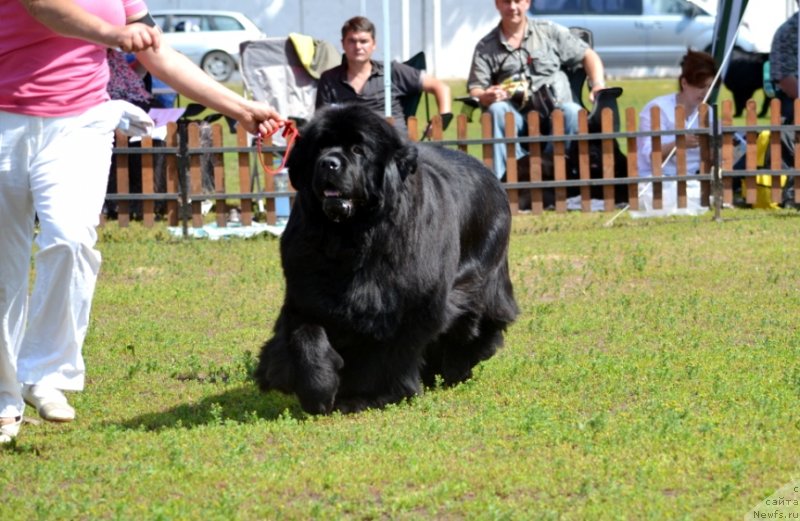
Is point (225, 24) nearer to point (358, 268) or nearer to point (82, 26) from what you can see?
point (358, 268)

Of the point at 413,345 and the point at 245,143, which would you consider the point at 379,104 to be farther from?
the point at 413,345

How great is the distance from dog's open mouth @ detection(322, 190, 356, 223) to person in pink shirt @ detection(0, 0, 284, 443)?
355 millimetres

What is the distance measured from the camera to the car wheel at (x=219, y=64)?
27.2 meters

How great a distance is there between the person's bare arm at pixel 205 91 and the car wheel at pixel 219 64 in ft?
73.7

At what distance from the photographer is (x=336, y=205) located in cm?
482

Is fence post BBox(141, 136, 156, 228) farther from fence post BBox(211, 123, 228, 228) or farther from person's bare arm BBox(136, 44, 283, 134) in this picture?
person's bare arm BBox(136, 44, 283, 134)

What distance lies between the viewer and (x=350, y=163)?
4828 millimetres

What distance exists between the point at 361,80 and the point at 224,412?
20.2ft

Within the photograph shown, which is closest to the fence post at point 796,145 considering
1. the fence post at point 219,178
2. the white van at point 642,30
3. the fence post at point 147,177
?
the fence post at point 219,178

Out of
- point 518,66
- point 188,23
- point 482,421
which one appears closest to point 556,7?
point 188,23

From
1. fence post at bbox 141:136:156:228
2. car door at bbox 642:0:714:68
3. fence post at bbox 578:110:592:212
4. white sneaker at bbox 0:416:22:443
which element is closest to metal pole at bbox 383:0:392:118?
fence post at bbox 578:110:592:212

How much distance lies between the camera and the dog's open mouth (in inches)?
189

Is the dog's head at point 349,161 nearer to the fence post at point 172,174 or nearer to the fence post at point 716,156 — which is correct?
the fence post at point 172,174

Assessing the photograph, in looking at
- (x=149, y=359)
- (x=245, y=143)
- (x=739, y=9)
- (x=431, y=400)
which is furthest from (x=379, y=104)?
(x=431, y=400)
